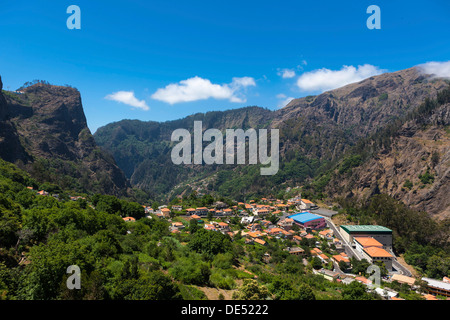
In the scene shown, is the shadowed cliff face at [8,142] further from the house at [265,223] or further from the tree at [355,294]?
the tree at [355,294]

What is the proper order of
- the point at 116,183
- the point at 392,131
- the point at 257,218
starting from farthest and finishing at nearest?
the point at 116,183
the point at 392,131
the point at 257,218

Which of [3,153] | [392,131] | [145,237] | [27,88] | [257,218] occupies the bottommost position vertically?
[257,218]

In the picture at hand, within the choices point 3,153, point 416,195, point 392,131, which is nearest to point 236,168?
point 392,131

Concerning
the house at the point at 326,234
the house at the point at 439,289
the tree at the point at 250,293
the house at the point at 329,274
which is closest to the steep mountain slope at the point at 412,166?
the house at the point at 326,234

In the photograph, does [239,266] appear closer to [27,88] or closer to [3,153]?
[3,153]

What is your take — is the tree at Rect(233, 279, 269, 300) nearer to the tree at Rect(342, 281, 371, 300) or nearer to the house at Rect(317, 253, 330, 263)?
the tree at Rect(342, 281, 371, 300)

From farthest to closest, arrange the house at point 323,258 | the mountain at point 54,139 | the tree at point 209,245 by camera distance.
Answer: the mountain at point 54,139
the house at point 323,258
the tree at point 209,245
